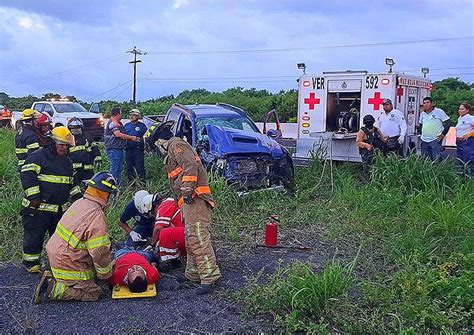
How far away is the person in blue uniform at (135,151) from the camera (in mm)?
9930

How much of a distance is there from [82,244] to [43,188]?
123cm

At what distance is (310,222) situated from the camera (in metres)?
7.46

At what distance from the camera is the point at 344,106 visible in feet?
37.7

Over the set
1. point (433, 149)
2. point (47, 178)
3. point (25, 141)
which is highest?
point (433, 149)

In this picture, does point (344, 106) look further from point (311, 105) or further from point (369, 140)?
point (369, 140)

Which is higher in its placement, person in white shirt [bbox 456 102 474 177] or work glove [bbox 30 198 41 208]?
person in white shirt [bbox 456 102 474 177]

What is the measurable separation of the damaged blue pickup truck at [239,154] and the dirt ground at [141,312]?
2.95 meters

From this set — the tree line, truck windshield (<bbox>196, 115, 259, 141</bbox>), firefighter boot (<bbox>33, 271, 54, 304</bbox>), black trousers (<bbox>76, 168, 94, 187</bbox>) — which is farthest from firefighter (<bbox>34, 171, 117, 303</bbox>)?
the tree line

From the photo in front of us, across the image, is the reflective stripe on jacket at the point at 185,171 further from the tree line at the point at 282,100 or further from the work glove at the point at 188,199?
the tree line at the point at 282,100

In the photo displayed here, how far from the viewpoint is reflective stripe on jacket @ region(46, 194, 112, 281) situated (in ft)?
15.2

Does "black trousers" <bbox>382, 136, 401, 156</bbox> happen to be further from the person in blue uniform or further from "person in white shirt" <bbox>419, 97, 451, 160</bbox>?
the person in blue uniform

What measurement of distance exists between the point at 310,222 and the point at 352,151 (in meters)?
3.78

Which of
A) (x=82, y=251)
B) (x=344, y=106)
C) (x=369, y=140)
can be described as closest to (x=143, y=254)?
(x=82, y=251)

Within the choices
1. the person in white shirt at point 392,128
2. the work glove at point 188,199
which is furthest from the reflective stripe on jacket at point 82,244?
the person in white shirt at point 392,128
